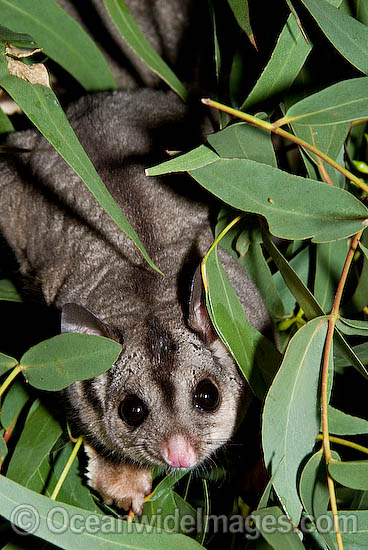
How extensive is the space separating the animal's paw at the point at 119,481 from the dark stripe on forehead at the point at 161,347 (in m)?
0.63

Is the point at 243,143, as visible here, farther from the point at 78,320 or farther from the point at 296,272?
the point at 78,320

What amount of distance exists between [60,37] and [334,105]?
1.70 meters

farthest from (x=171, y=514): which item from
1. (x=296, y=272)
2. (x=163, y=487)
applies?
(x=296, y=272)

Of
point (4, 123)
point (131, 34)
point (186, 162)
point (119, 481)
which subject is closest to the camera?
point (186, 162)

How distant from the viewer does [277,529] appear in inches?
92.6

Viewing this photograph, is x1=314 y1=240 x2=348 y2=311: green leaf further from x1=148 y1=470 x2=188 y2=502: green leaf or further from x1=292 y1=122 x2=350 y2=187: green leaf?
x1=148 y1=470 x2=188 y2=502: green leaf

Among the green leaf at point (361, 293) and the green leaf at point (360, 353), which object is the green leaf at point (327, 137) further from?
the green leaf at point (360, 353)

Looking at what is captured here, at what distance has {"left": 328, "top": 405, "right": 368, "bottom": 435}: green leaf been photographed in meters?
2.46

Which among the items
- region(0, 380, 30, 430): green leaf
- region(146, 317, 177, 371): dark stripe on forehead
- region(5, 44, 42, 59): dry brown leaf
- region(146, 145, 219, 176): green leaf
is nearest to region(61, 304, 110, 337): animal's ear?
region(146, 317, 177, 371): dark stripe on forehead

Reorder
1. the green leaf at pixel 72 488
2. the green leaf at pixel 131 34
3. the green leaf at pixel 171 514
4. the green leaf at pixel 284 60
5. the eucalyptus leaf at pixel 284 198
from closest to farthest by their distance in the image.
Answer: the eucalyptus leaf at pixel 284 198, the green leaf at pixel 284 60, the green leaf at pixel 171 514, the green leaf at pixel 72 488, the green leaf at pixel 131 34

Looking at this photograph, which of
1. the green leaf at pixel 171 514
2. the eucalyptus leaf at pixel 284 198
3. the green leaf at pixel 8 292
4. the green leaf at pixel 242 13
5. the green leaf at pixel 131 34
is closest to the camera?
the eucalyptus leaf at pixel 284 198

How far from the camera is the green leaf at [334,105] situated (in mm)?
2400

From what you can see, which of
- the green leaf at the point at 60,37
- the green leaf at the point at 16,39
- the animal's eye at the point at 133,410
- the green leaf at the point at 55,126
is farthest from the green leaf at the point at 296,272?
the green leaf at the point at 60,37

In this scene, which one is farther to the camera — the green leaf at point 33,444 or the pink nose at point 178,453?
the green leaf at point 33,444
